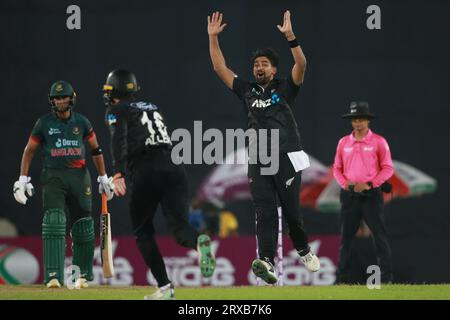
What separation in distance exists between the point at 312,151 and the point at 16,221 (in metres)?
4.82

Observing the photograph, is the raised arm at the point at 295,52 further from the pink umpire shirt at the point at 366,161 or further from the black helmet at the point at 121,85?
the pink umpire shirt at the point at 366,161

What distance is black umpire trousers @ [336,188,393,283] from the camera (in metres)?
13.7

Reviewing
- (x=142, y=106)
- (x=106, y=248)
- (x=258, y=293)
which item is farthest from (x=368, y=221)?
(x=142, y=106)

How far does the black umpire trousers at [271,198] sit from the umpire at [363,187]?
2621 mm

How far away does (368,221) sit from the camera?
13.8 meters

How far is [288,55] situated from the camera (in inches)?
746

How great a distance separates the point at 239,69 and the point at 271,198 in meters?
7.88

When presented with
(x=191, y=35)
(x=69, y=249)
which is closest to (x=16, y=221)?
(x=69, y=249)

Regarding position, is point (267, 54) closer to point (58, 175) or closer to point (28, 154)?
point (58, 175)

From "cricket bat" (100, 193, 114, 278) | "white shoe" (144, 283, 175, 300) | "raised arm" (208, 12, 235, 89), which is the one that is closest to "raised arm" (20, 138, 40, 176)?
"cricket bat" (100, 193, 114, 278)

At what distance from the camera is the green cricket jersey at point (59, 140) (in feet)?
41.5

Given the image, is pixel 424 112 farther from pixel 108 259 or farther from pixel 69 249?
pixel 108 259

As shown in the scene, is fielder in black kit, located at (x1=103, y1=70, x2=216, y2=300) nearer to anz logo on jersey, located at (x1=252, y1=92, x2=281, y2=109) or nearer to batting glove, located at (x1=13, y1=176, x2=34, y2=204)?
anz logo on jersey, located at (x1=252, y1=92, x2=281, y2=109)
